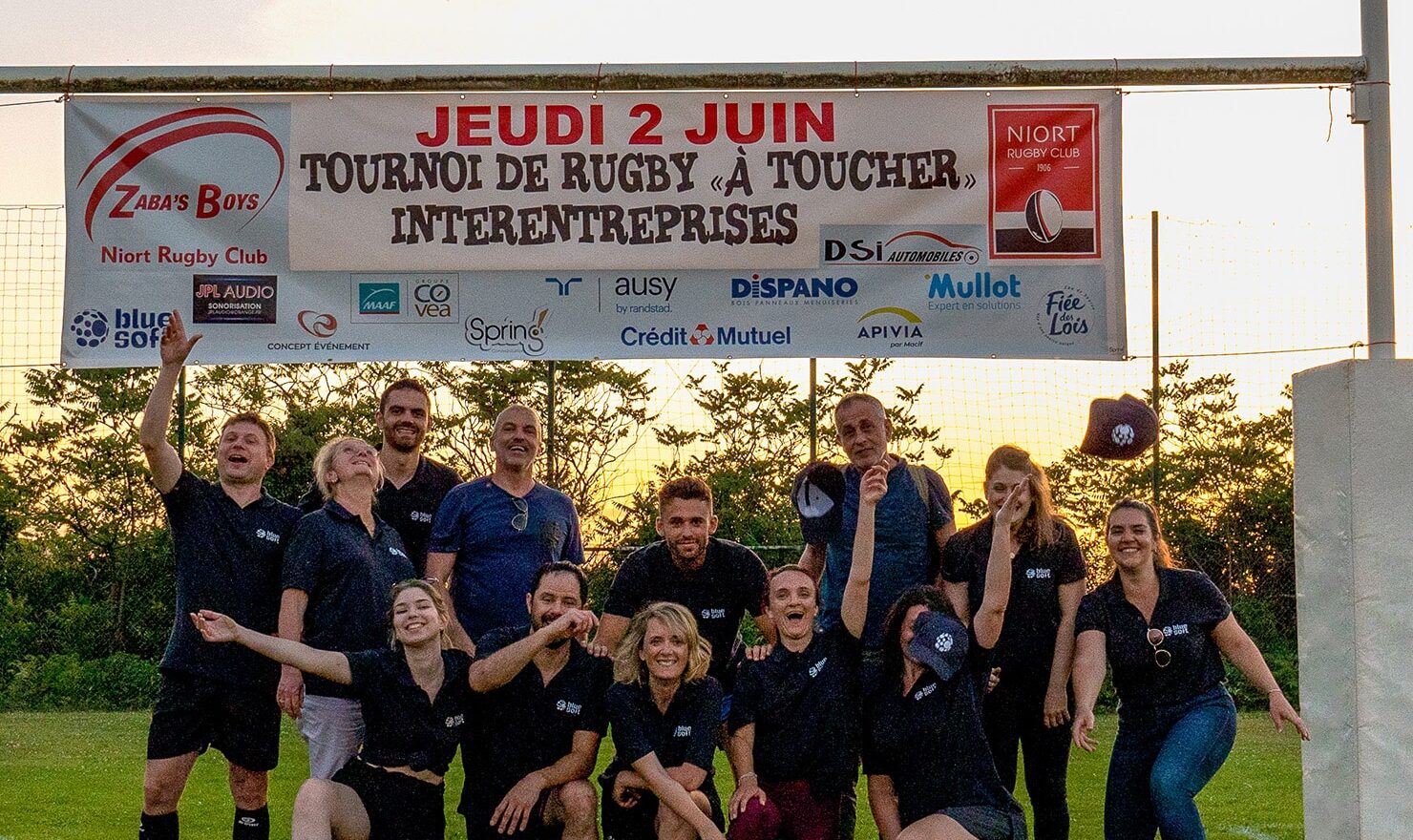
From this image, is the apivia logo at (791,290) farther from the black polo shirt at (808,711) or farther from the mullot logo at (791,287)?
the black polo shirt at (808,711)

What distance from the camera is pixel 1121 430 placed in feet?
21.6

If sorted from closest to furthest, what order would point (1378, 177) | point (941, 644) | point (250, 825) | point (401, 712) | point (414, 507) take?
1. point (1378, 177)
2. point (941, 644)
3. point (401, 712)
4. point (250, 825)
5. point (414, 507)

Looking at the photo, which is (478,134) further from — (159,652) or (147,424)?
(159,652)

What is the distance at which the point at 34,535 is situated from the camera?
12.3 meters

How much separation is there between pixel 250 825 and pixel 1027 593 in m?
3.41

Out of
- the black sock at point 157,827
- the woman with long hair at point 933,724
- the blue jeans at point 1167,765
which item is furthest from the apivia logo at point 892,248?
the black sock at point 157,827

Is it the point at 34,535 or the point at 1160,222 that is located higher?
the point at 1160,222

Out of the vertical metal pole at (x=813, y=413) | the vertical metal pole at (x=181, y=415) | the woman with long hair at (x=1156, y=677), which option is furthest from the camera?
the vertical metal pole at (x=181, y=415)

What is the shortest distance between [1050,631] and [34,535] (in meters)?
9.08

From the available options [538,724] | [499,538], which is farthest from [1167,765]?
[499,538]

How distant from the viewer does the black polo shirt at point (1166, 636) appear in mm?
6105

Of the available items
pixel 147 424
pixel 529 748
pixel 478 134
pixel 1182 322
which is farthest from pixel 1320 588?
pixel 1182 322

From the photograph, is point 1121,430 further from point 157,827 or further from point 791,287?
point 157,827

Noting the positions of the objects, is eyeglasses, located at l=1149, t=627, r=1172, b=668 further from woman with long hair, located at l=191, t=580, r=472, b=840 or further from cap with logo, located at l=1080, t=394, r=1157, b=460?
woman with long hair, located at l=191, t=580, r=472, b=840
